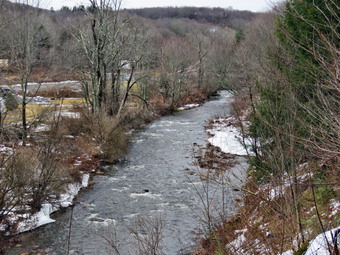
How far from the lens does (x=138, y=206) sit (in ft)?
38.0

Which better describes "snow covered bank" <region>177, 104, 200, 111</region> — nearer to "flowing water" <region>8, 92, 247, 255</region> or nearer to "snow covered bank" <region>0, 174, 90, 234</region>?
"flowing water" <region>8, 92, 247, 255</region>

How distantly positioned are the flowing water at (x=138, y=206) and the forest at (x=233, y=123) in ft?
2.30

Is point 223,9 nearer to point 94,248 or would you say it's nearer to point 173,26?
point 173,26

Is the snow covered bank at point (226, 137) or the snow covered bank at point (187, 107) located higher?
the snow covered bank at point (226, 137)

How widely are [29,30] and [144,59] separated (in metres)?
13.8

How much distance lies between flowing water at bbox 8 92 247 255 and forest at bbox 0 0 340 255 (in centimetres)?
70

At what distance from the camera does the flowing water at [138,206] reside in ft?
29.9

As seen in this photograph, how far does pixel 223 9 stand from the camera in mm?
154625

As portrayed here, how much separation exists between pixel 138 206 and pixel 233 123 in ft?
45.5

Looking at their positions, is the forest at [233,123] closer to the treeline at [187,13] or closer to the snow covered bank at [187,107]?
the snow covered bank at [187,107]

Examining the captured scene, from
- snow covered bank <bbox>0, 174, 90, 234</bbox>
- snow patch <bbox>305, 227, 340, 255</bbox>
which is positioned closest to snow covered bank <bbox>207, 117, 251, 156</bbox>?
snow covered bank <bbox>0, 174, 90, 234</bbox>

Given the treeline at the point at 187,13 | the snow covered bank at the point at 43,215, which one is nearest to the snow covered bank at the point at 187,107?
the snow covered bank at the point at 43,215

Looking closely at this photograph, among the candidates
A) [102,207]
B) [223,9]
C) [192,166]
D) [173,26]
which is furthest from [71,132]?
[223,9]

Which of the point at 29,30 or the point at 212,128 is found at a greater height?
the point at 29,30
